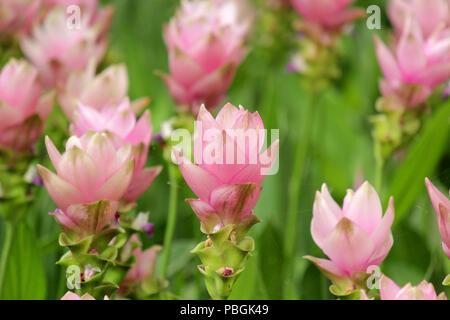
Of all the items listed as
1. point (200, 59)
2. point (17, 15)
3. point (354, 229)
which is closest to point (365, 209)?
point (354, 229)

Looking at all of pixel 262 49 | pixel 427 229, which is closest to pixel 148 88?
pixel 262 49

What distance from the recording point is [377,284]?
62 cm

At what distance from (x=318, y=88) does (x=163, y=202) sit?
1.05ft

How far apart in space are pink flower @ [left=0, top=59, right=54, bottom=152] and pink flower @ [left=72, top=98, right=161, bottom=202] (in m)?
0.09

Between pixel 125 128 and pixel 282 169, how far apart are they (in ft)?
1.68

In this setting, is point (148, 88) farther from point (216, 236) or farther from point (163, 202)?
point (216, 236)

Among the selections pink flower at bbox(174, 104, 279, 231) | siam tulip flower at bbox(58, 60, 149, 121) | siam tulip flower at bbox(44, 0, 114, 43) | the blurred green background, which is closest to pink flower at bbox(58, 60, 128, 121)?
siam tulip flower at bbox(58, 60, 149, 121)

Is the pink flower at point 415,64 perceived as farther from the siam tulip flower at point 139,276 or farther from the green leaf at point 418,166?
the siam tulip flower at point 139,276

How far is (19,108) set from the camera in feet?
2.58

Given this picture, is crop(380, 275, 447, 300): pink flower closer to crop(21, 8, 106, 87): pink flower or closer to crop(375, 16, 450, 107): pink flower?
crop(375, 16, 450, 107): pink flower

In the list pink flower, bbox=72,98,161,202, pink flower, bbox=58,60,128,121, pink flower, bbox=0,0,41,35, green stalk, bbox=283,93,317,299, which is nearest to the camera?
pink flower, bbox=72,98,161,202

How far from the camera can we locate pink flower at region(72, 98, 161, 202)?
701 millimetres

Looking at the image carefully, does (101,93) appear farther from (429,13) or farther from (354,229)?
(429,13)

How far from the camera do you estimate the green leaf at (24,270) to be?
0.86 meters
